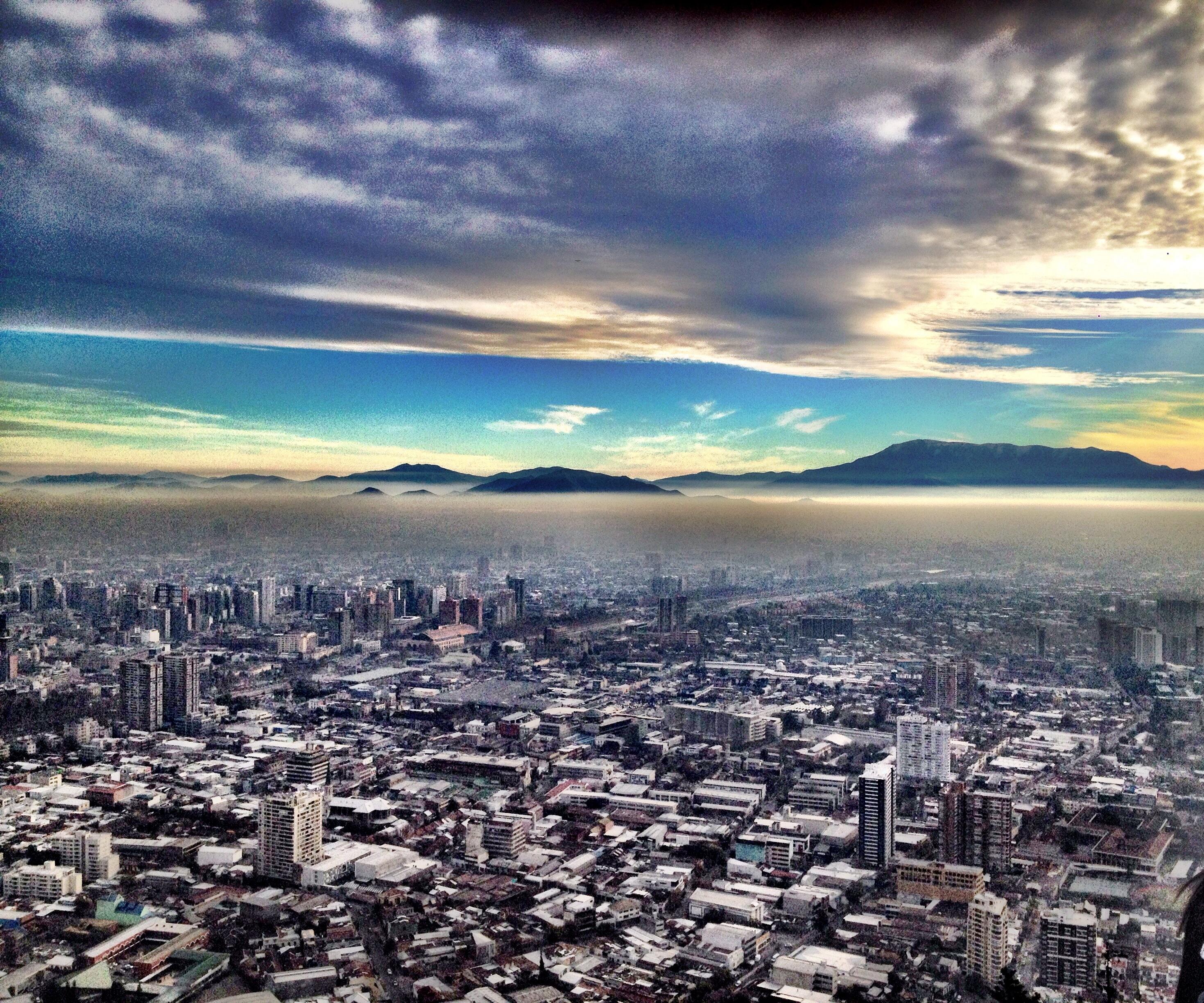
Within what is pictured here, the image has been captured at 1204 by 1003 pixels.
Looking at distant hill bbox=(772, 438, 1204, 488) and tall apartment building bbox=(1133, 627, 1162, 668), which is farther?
tall apartment building bbox=(1133, 627, 1162, 668)

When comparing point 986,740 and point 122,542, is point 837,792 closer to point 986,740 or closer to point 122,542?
point 986,740

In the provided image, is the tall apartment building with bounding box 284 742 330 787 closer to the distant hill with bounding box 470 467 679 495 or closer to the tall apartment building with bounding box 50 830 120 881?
A: the tall apartment building with bounding box 50 830 120 881

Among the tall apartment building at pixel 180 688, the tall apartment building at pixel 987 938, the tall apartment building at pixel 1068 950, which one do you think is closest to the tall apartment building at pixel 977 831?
the tall apartment building at pixel 987 938

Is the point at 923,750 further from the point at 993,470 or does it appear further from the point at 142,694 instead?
the point at 142,694

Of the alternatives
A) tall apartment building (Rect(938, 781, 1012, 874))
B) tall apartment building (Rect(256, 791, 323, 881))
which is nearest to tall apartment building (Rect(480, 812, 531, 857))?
tall apartment building (Rect(256, 791, 323, 881))

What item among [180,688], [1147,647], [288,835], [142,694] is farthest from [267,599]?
[1147,647]

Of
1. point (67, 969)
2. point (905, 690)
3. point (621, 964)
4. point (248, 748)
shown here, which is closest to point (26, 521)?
point (248, 748)
